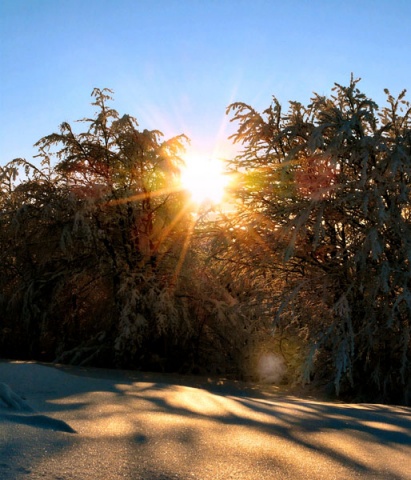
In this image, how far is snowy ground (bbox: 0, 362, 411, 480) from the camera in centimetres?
198

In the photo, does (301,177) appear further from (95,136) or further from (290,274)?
(95,136)

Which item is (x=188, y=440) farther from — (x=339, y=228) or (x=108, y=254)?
(x=108, y=254)

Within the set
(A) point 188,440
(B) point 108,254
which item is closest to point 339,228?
(B) point 108,254

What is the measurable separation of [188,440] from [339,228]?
562 cm

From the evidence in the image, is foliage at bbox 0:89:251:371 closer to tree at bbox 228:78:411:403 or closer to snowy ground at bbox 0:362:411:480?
tree at bbox 228:78:411:403

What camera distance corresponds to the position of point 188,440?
245 cm

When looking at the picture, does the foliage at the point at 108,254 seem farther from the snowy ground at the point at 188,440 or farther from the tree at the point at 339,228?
the snowy ground at the point at 188,440

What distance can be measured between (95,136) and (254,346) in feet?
16.2

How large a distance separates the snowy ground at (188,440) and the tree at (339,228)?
305 centimetres

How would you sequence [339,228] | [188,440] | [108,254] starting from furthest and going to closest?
[108,254] → [339,228] → [188,440]

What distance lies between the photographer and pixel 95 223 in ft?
32.9

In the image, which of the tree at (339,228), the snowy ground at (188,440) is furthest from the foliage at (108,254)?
the snowy ground at (188,440)

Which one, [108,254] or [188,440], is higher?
[108,254]

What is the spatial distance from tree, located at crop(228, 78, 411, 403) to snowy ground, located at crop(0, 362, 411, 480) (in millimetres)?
3055
